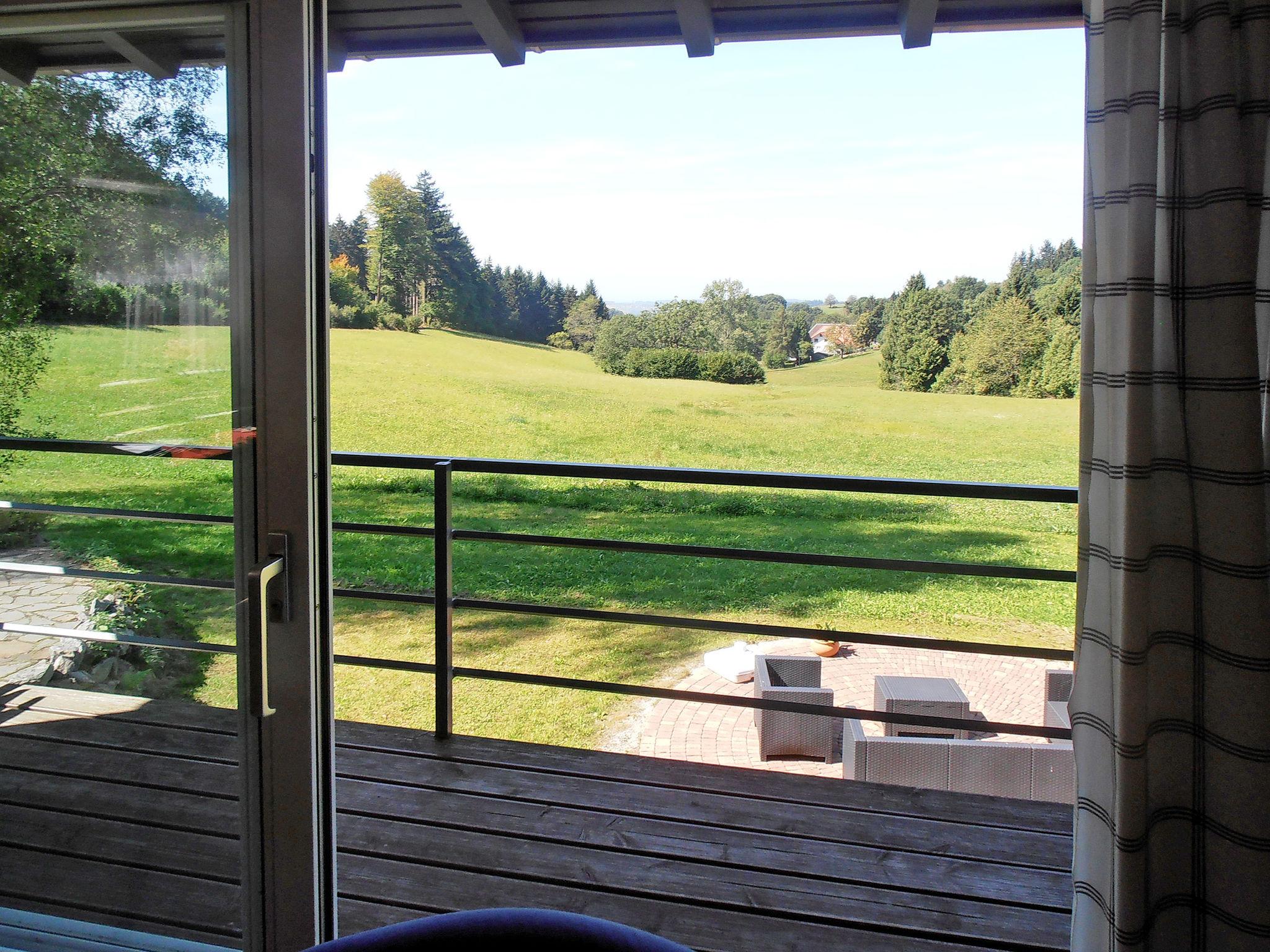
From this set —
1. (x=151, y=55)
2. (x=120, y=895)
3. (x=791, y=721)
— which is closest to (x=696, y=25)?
(x=151, y=55)

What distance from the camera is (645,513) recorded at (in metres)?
10.7

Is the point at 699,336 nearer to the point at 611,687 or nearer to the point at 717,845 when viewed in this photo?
the point at 611,687

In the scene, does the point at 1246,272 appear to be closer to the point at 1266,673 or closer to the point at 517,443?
the point at 1266,673

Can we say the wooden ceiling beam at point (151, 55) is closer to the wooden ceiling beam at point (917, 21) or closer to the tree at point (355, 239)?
the wooden ceiling beam at point (917, 21)

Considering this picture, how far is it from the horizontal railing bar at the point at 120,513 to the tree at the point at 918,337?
10.6m

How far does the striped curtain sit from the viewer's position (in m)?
1.23

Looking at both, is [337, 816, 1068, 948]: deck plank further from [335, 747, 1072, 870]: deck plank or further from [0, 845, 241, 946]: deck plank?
[0, 845, 241, 946]: deck plank

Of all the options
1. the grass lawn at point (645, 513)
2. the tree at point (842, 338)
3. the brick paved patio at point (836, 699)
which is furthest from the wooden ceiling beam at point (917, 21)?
the tree at point (842, 338)

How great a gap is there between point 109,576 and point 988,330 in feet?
35.4

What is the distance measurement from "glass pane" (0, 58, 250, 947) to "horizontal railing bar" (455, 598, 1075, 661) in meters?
1.15

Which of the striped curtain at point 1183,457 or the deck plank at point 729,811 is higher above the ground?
the striped curtain at point 1183,457

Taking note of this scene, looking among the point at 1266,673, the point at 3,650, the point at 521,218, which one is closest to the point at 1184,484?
the point at 1266,673

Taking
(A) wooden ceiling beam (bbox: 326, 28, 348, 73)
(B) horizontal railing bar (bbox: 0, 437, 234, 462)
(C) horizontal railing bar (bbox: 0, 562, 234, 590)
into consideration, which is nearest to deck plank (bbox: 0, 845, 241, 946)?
(C) horizontal railing bar (bbox: 0, 562, 234, 590)

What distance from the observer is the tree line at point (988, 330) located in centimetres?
1036
